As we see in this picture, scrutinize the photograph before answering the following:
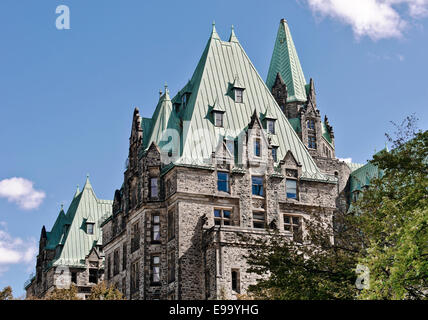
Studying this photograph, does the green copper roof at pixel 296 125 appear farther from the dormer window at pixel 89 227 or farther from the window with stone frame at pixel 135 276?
the window with stone frame at pixel 135 276

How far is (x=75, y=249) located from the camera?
3511 inches

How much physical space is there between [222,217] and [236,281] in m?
7.17

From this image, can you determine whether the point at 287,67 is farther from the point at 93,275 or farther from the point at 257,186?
the point at 93,275

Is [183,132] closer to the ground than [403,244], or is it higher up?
higher up

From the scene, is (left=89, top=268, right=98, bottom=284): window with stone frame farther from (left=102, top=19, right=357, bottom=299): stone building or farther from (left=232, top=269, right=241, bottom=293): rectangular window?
(left=232, top=269, right=241, bottom=293): rectangular window

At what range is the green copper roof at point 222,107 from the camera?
2504 inches

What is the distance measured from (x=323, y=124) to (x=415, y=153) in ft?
193

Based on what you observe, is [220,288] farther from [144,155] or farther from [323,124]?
[323,124]

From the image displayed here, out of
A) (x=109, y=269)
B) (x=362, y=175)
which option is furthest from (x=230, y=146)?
(x=362, y=175)

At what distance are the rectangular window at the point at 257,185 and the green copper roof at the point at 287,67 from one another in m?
25.5

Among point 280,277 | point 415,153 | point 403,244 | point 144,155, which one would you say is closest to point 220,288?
point 144,155

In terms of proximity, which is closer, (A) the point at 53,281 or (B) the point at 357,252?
(B) the point at 357,252

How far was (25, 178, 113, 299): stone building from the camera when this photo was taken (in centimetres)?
8725

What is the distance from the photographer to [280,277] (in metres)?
34.3
